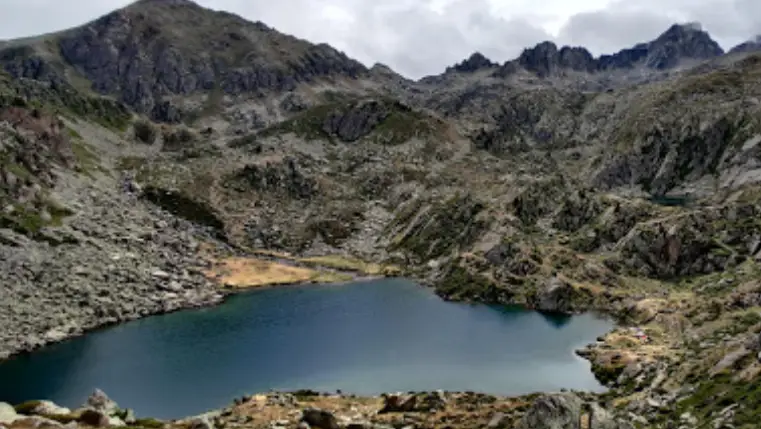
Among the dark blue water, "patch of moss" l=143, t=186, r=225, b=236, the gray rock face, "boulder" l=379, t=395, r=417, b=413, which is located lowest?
"boulder" l=379, t=395, r=417, b=413

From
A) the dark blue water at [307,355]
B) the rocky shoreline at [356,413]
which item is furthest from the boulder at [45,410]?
the dark blue water at [307,355]

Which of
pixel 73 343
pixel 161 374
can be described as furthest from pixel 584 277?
pixel 73 343

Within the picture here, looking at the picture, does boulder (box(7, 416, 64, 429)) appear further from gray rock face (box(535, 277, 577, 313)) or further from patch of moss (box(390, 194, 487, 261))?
patch of moss (box(390, 194, 487, 261))

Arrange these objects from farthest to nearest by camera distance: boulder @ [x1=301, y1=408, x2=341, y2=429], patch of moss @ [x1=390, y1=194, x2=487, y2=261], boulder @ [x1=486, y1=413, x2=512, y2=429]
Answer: patch of moss @ [x1=390, y1=194, x2=487, y2=261]
boulder @ [x1=301, y1=408, x2=341, y2=429]
boulder @ [x1=486, y1=413, x2=512, y2=429]

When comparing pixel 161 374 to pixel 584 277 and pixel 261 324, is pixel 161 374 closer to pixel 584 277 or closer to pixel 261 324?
pixel 261 324

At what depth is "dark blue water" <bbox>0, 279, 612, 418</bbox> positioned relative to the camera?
279 ft

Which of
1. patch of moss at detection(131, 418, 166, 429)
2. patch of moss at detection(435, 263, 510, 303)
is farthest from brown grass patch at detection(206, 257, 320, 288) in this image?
patch of moss at detection(131, 418, 166, 429)

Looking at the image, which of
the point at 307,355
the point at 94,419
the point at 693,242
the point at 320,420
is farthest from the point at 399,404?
the point at 693,242

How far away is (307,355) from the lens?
100062mm

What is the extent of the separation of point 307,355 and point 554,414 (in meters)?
59.8

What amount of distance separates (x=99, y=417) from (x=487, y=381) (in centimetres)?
4979

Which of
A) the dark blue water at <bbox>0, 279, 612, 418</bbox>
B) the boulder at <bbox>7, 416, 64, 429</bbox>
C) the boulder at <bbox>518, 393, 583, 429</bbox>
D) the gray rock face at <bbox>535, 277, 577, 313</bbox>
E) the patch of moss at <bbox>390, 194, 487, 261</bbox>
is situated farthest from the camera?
the patch of moss at <bbox>390, 194, 487, 261</bbox>

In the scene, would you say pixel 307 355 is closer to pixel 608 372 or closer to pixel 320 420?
pixel 608 372

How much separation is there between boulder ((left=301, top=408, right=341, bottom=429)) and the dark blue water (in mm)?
24852
